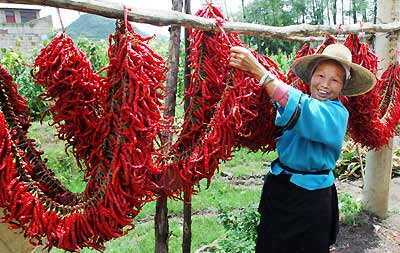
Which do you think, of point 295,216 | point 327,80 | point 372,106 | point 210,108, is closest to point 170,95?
point 210,108

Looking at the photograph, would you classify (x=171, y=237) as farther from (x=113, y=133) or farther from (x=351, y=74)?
(x=113, y=133)

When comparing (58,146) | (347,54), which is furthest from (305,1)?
(347,54)

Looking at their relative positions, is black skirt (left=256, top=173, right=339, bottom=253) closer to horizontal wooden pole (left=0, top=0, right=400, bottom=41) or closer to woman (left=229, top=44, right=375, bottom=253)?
woman (left=229, top=44, right=375, bottom=253)

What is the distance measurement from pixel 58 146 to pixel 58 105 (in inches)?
225

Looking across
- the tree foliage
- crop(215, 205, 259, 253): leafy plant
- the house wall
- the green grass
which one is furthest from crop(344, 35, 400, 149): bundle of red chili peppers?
the tree foliage

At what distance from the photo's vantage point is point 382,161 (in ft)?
12.3

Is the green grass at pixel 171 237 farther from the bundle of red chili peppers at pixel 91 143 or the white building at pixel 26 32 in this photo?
the white building at pixel 26 32

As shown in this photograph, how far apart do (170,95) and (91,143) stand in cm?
53

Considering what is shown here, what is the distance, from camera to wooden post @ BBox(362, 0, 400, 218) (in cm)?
339

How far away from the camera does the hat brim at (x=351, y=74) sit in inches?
73.2

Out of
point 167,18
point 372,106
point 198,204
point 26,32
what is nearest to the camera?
point 167,18

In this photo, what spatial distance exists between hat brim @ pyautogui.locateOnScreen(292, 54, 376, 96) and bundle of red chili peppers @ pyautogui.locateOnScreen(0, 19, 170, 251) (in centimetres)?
85

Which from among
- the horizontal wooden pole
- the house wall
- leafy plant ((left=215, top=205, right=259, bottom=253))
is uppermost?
the house wall

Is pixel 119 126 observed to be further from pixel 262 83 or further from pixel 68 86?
pixel 262 83
